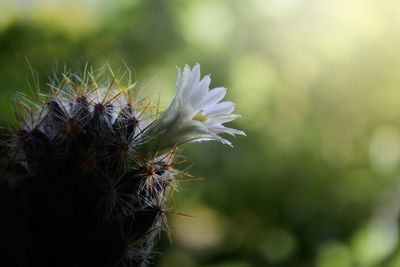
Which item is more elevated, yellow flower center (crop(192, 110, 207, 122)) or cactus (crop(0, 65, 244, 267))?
yellow flower center (crop(192, 110, 207, 122))

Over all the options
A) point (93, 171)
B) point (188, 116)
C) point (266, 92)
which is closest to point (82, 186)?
point (93, 171)

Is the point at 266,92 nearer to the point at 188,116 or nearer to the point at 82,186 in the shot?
the point at 188,116

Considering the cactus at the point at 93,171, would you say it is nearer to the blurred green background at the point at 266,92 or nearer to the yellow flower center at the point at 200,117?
the yellow flower center at the point at 200,117

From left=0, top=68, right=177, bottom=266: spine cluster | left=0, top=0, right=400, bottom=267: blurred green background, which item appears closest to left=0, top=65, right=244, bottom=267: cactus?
left=0, top=68, right=177, bottom=266: spine cluster

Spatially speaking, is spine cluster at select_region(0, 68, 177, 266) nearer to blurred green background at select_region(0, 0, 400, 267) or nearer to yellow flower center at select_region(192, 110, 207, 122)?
yellow flower center at select_region(192, 110, 207, 122)

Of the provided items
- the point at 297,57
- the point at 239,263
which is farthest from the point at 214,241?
the point at 297,57

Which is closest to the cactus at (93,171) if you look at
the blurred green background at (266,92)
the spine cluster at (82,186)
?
the spine cluster at (82,186)
